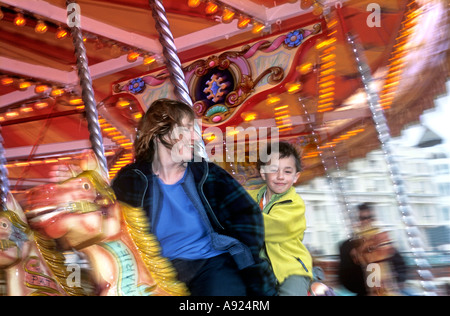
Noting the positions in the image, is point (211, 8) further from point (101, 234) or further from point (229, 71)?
point (101, 234)

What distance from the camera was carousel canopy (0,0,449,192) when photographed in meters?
1.13

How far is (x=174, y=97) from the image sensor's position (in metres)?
1.41

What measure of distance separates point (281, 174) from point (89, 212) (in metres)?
0.42

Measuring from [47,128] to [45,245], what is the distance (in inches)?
22.2

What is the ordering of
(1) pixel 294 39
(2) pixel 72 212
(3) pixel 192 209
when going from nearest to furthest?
(2) pixel 72 212
(3) pixel 192 209
(1) pixel 294 39

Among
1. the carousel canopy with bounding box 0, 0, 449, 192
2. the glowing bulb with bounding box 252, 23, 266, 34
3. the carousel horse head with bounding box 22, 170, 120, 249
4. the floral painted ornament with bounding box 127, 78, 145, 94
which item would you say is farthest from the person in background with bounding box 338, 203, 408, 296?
the glowing bulb with bounding box 252, 23, 266, 34

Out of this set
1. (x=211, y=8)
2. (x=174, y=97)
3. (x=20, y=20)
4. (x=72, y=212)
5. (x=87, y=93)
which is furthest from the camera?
(x=211, y=8)

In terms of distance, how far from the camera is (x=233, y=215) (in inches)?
39.4

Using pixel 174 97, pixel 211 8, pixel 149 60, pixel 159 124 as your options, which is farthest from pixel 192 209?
pixel 211 8

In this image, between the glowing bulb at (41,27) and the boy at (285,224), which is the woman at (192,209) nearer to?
the boy at (285,224)

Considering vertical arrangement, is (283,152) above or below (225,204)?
above

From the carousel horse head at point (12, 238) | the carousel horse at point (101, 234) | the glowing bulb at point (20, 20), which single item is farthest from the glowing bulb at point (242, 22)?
the carousel horse head at point (12, 238)

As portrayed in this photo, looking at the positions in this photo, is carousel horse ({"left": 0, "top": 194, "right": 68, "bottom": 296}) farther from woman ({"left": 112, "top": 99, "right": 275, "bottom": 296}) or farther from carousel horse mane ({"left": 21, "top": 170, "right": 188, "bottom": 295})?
woman ({"left": 112, "top": 99, "right": 275, "bottom": 296})

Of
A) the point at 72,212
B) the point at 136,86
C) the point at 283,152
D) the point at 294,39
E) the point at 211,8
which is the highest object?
the point at 211,8
